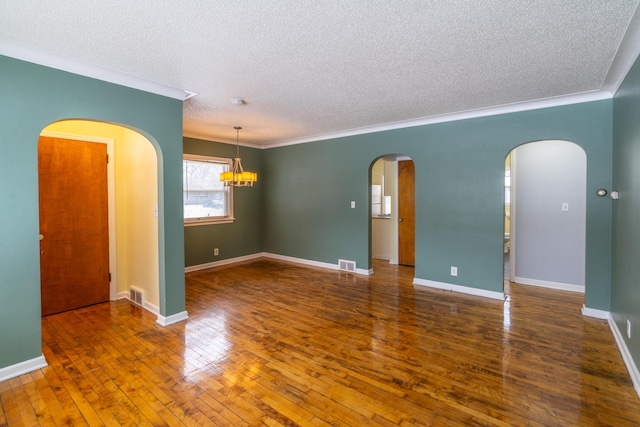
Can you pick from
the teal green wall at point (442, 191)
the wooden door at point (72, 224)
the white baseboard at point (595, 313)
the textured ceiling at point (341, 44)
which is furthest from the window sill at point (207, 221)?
the white baseboard at point (595, 313)

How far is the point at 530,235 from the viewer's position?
16.1 feet

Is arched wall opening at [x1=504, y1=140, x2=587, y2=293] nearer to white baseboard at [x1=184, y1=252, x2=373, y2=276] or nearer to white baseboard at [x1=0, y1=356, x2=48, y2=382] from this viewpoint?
white baseboard at [x1=184, y1=252, x2=373, y2=276]

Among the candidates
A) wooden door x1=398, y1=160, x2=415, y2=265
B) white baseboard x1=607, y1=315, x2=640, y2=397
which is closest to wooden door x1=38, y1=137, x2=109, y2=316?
wooden door x1=398, y1=160, x2=415, y2=265

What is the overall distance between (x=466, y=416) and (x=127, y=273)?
427 cm

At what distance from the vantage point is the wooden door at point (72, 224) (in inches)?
143

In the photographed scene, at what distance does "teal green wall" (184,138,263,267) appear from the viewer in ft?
19.2

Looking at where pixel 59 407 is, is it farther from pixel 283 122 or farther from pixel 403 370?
pixel 283 122

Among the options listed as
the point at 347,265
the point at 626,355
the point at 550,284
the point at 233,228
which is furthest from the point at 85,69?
the point at 550,284

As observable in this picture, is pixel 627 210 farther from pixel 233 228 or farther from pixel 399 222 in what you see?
pixel 233 228

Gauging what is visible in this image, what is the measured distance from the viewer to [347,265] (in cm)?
577

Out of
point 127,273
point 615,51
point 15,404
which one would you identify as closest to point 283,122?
point 127,273

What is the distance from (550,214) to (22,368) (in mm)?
6353

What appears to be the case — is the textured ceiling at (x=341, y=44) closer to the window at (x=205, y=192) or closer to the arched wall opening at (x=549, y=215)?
the arched wall opening at (x=549, y=215)

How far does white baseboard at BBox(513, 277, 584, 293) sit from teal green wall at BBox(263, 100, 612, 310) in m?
1.11
